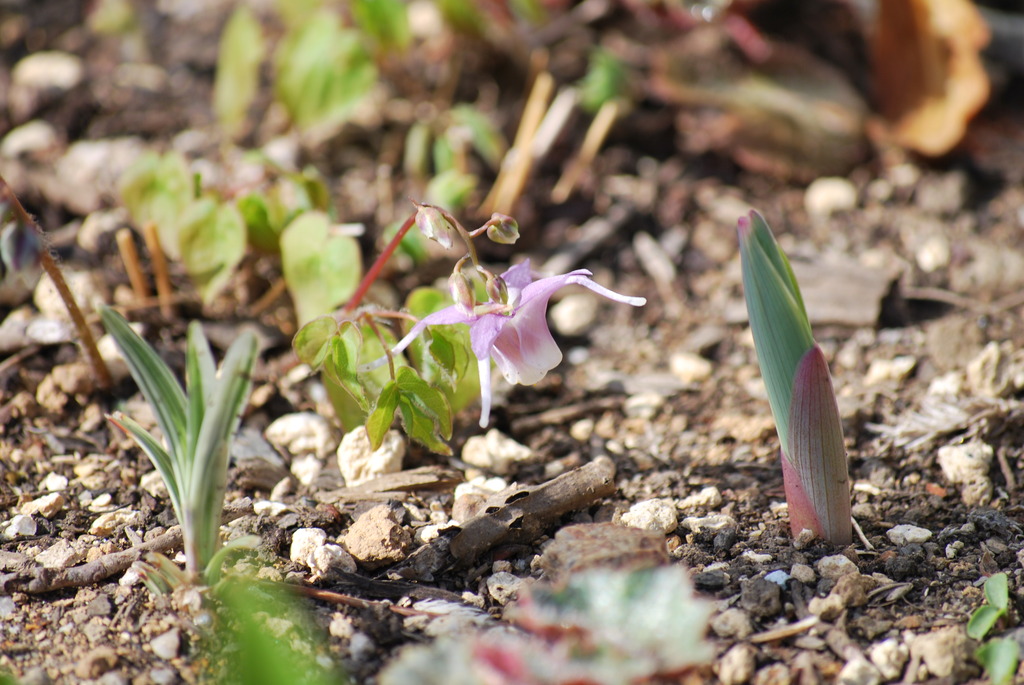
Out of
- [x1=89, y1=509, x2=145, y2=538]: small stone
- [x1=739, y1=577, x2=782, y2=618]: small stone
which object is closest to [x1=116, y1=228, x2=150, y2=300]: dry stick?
[x1=89, y1=509, x2=145, y2=538]: small stone

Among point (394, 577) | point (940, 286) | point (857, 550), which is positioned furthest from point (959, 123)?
point (394, 577)

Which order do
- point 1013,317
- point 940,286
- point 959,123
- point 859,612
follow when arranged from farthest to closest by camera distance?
1. point 959,123
2. point 940,286
3. point 1013,317
4. point 859,612

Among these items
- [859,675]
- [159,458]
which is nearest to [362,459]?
[159,458]

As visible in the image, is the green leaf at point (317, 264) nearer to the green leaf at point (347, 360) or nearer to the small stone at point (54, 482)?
the green leaf at point (347, 360)

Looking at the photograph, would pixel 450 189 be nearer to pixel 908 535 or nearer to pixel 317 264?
pixel 317 264

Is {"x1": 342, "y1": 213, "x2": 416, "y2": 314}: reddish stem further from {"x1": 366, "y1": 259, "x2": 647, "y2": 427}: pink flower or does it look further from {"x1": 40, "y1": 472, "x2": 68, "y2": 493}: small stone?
{"x1": 40, "y1": 472, "x2": 68, "y2": 493}: small stone

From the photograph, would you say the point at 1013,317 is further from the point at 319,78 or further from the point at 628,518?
the point at 319,78

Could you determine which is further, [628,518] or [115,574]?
[628,518]

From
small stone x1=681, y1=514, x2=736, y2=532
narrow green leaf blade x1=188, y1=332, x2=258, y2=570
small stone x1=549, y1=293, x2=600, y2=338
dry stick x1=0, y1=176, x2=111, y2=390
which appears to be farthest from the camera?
small stone x1=549, y1=293, x2=600, y2=338
